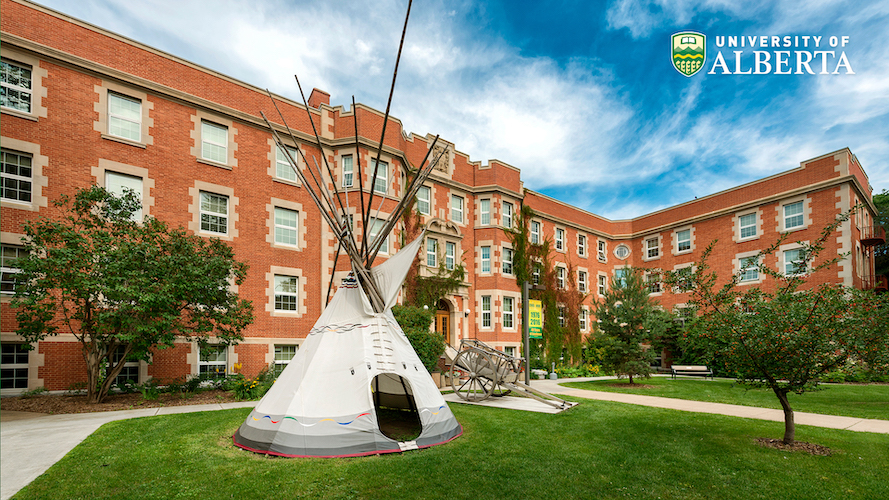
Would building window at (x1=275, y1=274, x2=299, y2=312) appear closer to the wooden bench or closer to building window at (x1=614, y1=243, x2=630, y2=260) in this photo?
the wooden bench

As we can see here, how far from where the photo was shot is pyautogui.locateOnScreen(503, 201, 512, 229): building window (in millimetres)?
25067

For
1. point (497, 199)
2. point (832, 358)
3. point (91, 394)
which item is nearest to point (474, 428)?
point (832, 358)

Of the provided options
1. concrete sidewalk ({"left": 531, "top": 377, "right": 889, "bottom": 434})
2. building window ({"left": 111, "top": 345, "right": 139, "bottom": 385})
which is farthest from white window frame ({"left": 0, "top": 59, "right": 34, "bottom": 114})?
concrete sidewalk ({"left": 531, "top": 377, "right": 889, "bottom": 434})

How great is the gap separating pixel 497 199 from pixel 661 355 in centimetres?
1345

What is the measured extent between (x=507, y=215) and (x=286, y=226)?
12.3 meters

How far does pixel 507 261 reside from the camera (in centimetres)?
2483

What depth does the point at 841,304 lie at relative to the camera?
709 centimetres

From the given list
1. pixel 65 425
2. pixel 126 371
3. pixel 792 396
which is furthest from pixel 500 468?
pixel 126 371

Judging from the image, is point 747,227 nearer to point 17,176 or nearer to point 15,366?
point 17,176

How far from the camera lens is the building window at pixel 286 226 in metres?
17.5

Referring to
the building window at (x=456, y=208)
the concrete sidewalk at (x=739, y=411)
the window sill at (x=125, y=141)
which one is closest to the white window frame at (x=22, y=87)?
the window sill at (x=125, y=141)

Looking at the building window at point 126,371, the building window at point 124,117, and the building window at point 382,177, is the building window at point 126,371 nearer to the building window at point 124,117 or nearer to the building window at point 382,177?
the building window at point 124,117

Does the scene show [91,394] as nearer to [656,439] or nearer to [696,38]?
[656,439]

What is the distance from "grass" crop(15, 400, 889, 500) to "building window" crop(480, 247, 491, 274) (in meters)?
15.3
